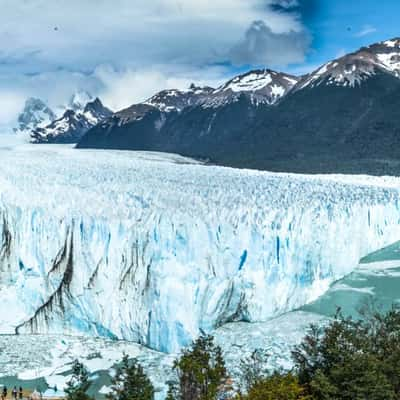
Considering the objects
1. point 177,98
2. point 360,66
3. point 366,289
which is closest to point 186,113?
point 177,98

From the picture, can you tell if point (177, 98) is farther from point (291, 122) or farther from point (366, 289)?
point (366, 289)

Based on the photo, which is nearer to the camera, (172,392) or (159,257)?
(172,392)

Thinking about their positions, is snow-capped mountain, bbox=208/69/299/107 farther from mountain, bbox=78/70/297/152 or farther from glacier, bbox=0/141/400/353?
glacier, bbox=0/141/400/353

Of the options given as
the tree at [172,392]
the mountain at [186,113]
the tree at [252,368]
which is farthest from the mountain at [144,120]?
the tree at [172,392]

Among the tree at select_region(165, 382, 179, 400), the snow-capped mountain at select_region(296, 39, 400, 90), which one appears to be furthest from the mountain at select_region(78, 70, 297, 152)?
the tree at select_region(165, 382, 179, 400)

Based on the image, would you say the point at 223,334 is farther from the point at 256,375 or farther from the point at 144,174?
the point at 144,174

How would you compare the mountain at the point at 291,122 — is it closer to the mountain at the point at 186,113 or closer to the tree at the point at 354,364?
the mountain at the point at 186,113
